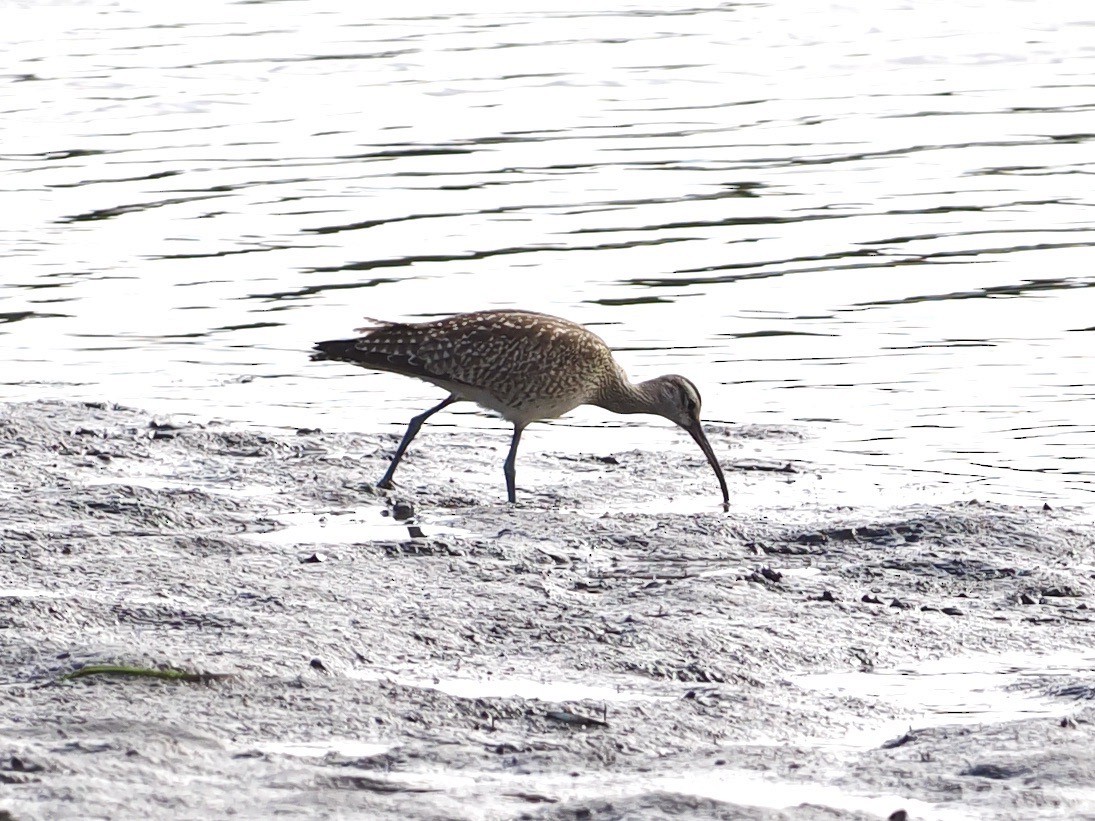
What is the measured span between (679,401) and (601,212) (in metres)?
5.94

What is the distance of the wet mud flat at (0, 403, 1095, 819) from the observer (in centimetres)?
568

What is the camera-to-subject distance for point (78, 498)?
29.3 feet

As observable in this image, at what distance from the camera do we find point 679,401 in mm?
10266

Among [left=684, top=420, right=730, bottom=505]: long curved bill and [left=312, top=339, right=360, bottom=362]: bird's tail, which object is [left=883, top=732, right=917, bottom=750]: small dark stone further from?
[left=312, top=339, right=360, bottom=362]: bird's tail

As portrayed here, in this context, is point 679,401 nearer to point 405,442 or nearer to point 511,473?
point 511,473

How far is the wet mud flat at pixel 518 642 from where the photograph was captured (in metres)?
5.68

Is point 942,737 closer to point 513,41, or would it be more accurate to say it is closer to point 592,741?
point 592,741

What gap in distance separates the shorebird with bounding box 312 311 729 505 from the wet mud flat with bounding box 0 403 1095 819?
0.35 meters

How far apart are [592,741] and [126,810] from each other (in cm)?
150

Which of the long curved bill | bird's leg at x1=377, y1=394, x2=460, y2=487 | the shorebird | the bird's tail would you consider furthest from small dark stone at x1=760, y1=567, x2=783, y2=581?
the bird's tail

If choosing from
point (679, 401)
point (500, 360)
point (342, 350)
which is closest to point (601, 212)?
point (679, 401)

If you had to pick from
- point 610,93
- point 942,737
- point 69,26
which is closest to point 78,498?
point 942,737

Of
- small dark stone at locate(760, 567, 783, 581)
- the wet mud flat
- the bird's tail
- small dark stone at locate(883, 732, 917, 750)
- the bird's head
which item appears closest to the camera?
the wet mud flat

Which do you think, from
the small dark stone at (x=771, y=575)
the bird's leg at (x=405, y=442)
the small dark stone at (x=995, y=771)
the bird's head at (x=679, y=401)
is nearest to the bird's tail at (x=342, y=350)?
the bird's leg at (x=405, y=442)
